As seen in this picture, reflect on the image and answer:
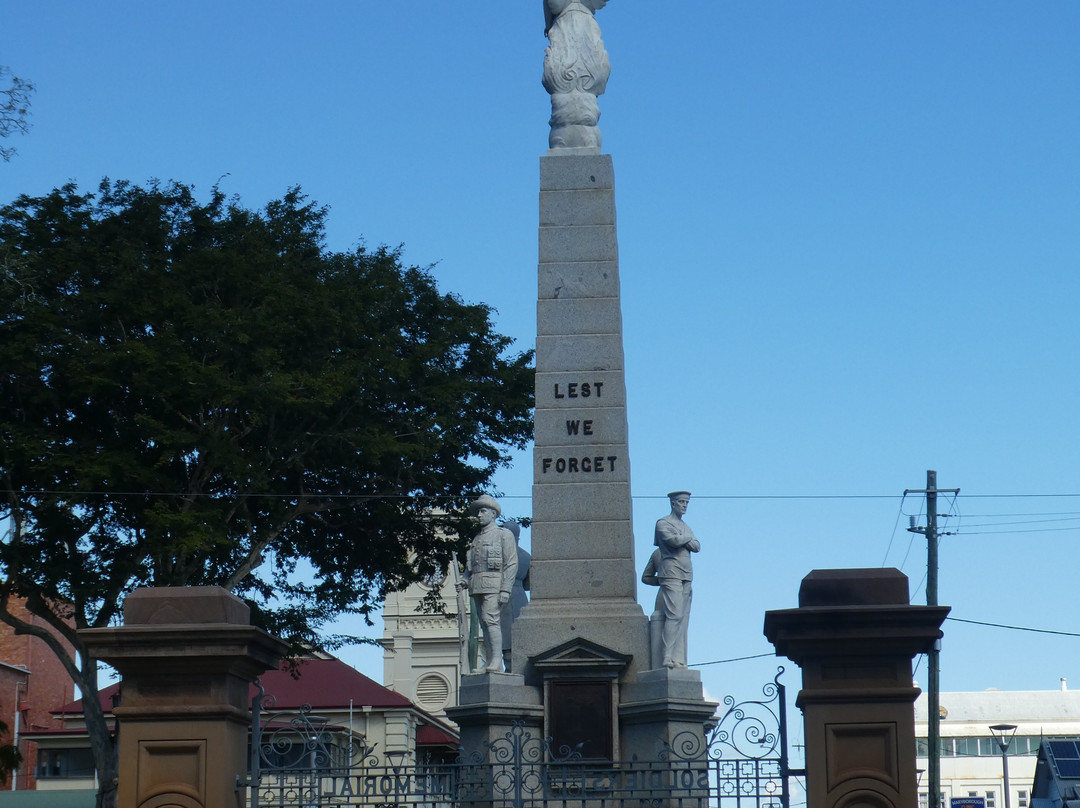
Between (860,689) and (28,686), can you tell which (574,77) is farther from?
(28,686)

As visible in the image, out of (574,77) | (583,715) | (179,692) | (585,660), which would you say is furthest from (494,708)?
(574,77)

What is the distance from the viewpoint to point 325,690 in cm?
4100

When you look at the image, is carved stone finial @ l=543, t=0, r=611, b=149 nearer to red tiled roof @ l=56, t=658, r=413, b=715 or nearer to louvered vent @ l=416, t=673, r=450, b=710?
red tiled roof @ l=56, t=658, r=413, b=715

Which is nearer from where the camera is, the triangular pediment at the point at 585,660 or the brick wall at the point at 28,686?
the triangular pediment at the point at 585,660

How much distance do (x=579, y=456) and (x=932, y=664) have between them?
14659 millimetres

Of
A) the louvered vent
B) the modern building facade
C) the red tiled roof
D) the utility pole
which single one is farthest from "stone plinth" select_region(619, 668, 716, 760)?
the louvered vent

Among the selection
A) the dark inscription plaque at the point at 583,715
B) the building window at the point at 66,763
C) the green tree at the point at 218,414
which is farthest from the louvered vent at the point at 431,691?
the dark inscription plaque at the point at 583,715

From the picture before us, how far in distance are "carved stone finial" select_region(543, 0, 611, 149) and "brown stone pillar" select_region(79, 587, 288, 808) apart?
37.1 ft

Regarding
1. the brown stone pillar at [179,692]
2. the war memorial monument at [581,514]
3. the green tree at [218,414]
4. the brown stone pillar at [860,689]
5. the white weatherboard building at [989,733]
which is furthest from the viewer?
the white weatherboard building at [989,733]

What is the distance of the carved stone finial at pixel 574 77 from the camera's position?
20.0 meters

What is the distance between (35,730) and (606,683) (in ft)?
94.4

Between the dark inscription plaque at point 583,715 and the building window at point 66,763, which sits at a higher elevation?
the dark inscription plaque at point 583,715

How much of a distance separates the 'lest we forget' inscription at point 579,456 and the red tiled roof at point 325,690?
71.8 feet

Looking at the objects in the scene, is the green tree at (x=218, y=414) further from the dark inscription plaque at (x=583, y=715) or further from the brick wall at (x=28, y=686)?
the brick wall at (x=28, y=686)
